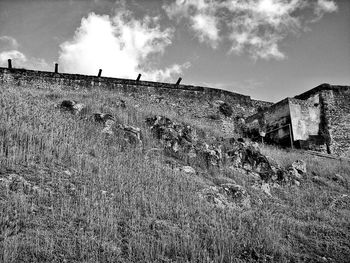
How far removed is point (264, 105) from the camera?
811 inches

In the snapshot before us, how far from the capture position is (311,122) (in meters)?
17.8

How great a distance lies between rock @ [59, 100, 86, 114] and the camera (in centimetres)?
1147

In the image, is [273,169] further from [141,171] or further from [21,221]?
[21,221]

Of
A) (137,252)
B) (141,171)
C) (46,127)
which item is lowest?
(137,252)

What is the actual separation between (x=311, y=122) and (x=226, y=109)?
461 cm

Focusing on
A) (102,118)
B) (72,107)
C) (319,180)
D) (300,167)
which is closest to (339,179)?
(319,180)

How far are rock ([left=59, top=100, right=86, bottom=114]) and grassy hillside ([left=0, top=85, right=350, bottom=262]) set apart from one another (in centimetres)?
162

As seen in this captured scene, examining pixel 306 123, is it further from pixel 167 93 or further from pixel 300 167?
pixel 167 93

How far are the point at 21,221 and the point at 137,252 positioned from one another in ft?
5.49

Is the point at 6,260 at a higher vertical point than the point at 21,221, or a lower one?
lower

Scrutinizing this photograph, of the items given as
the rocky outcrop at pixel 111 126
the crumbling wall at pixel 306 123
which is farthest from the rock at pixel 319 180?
the rocky outcrop at pixel 111 126

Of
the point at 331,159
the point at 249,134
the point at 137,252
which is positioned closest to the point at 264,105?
the point at 249,134

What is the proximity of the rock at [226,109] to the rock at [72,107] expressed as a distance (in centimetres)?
906

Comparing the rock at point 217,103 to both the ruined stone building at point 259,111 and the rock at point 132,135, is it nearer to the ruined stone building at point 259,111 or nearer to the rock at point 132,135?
the ruined stone building at point 259,111
